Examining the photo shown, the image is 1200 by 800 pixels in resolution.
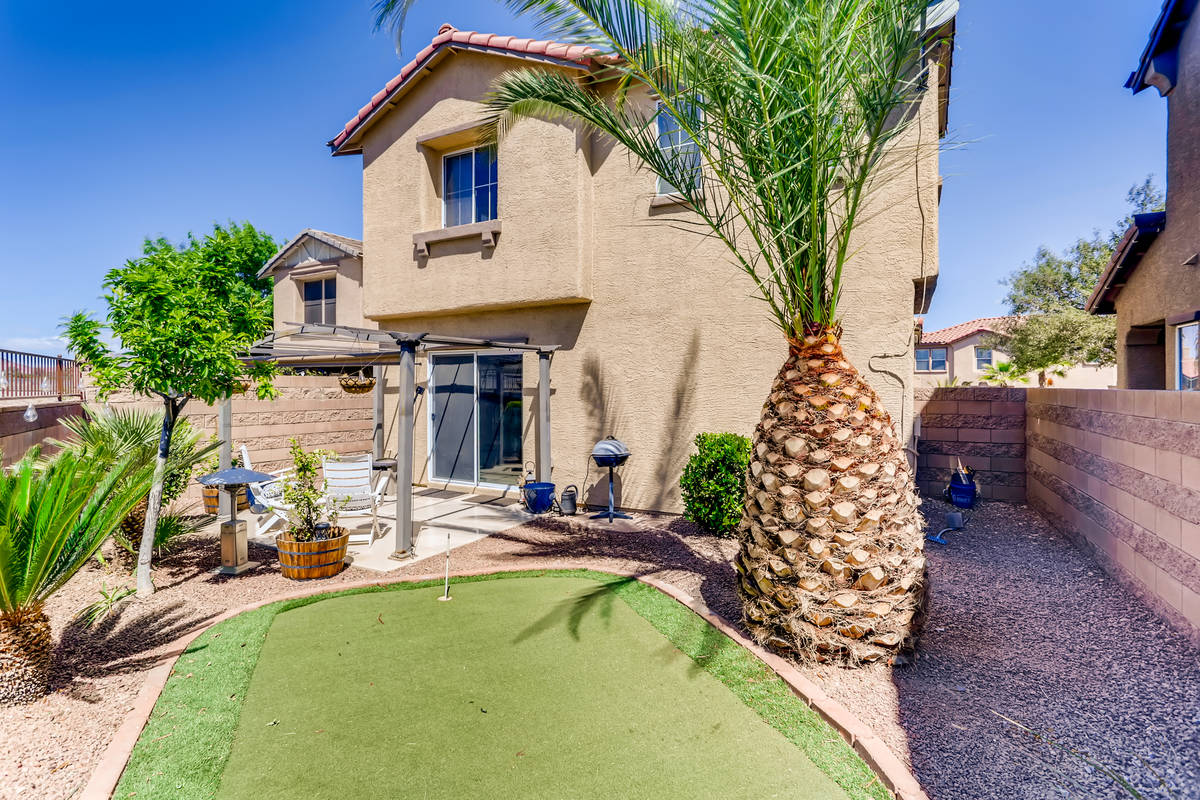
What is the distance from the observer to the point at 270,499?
762cm

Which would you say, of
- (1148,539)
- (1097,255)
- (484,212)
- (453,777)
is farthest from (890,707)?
(1097,255)

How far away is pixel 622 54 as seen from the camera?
187 inches

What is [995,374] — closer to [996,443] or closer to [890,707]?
[996,443]

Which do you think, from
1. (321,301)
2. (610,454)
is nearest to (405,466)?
(610,454)

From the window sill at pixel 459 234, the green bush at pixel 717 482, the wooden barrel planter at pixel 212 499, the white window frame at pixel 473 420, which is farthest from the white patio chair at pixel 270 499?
the green bush at pixel 717 482

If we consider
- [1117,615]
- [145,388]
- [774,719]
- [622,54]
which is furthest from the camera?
[145,388]

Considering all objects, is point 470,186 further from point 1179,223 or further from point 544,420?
point 1179,223

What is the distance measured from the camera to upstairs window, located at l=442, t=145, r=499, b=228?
421 inches

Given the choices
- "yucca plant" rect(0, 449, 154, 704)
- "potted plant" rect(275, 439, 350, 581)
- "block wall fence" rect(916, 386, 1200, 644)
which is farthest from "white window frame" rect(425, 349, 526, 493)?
"block wall fence" rect(916, 386, 1200, 644)

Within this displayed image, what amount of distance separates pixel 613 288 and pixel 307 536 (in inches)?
239

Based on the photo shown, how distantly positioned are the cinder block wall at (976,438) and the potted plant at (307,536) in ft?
30.3

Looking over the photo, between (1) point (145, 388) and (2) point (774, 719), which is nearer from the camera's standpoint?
(2) point (774, 719)

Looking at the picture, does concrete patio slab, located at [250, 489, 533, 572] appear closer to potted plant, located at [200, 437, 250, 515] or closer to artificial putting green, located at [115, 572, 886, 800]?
potted plant, located at [200, 437, 250, 515]

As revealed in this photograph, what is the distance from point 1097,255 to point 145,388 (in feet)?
115
